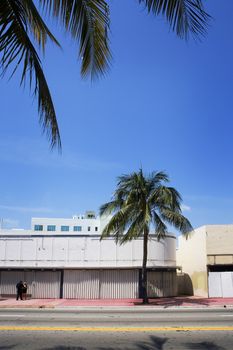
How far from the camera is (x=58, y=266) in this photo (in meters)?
31.0

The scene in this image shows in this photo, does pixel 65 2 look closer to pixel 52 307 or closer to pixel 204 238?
pixel 52 307

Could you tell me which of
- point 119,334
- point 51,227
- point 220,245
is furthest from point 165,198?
point 51,227

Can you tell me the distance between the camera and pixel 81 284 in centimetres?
3083

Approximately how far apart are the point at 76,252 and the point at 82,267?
1245mm

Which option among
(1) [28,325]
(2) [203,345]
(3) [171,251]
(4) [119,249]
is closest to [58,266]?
(4) [119,249]

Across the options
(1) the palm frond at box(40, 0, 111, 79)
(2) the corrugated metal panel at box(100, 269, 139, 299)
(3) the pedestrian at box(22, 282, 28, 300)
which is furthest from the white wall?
(1) the palm frond at box(40, 0, 111, 79)

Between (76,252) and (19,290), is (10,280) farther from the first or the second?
(76,252)

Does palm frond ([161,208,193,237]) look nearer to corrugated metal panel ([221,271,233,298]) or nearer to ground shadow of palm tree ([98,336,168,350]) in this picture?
corrugated metal panel ([221,271,233,298])

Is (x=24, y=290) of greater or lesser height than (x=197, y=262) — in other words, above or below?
below

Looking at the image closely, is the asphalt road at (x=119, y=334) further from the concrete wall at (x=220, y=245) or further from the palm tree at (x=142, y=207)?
the concrete wall at (x=220, y=245)

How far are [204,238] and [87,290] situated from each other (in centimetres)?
952

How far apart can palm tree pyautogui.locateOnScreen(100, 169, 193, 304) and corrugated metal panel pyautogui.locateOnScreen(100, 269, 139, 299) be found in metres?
5.23

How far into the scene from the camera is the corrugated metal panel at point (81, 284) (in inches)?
1204

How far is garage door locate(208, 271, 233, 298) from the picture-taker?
98.0 feet
